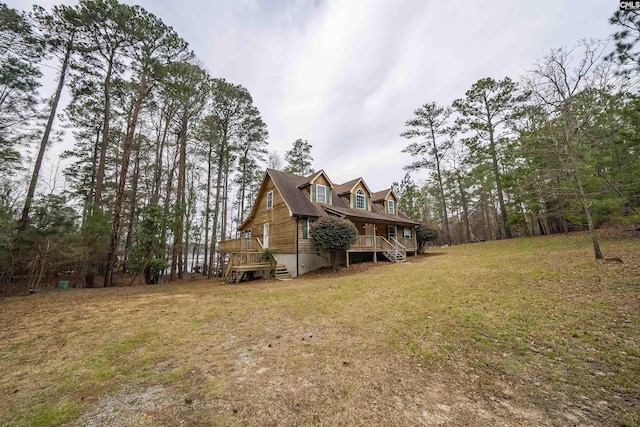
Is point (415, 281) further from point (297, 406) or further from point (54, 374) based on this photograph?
point (54, 374)

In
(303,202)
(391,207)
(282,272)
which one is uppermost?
(391,207)

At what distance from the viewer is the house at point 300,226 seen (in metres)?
15.4

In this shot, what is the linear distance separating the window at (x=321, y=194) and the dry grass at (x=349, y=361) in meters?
11.5

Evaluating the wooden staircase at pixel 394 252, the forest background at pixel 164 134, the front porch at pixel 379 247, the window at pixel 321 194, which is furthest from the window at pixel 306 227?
the forest background at pixel 164 134

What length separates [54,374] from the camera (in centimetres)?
364

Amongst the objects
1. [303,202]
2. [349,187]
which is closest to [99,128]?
[303,202]

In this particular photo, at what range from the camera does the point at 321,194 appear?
18453 mm

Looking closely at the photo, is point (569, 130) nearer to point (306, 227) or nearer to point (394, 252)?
point (394, 252)

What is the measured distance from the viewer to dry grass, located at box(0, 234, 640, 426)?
263 cm

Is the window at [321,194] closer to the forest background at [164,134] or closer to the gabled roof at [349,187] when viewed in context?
the gabled roof at [349,187]

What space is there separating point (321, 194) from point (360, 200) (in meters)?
4.11

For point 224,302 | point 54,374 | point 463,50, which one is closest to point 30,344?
point 54,374

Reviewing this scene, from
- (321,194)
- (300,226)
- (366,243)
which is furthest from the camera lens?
(321,194)

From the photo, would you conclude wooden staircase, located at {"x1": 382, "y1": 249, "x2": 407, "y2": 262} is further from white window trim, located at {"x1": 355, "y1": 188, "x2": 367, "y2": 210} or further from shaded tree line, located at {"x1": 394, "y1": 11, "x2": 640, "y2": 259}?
shaded tree line, located at {"x1": 394, "y1": 11, "x2": 640, "y2": 259}
